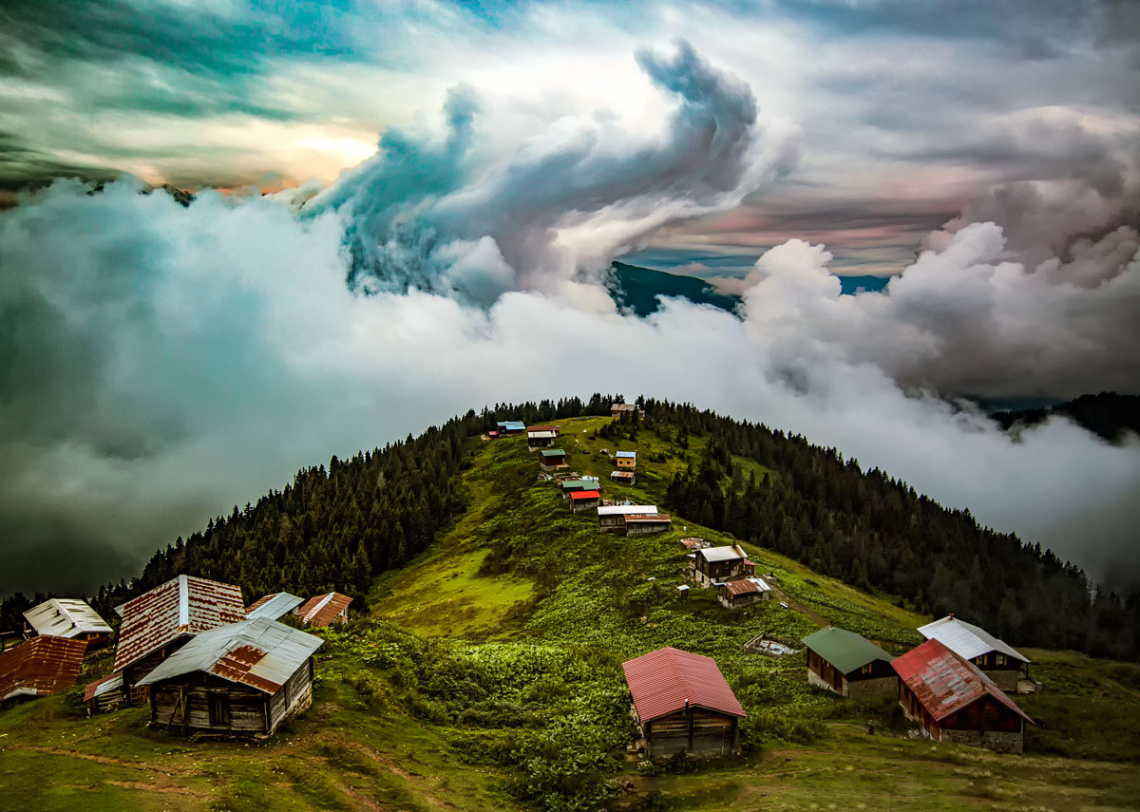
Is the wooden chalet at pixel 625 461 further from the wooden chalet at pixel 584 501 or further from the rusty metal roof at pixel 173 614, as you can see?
the rusty metal roof at pixel 173 614

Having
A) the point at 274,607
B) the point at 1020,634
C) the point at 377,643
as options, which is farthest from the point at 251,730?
the point at 1020,634

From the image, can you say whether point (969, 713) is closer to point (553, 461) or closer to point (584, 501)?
point (584, 501)

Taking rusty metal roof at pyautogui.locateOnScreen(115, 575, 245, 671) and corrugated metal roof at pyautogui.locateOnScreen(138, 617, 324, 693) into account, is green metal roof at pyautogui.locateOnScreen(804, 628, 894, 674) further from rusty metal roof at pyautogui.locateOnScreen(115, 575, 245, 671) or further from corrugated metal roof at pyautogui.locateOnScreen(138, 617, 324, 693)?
rusty metal roof at pyautogui.locateOnScreen(115, 575, 245, 671)

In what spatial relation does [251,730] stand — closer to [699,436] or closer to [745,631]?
[745,631]

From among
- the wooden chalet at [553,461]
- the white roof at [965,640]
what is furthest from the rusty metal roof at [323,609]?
the wooden chalet at [553,461]

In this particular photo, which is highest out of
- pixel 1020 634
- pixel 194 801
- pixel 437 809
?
pixel 194 801
